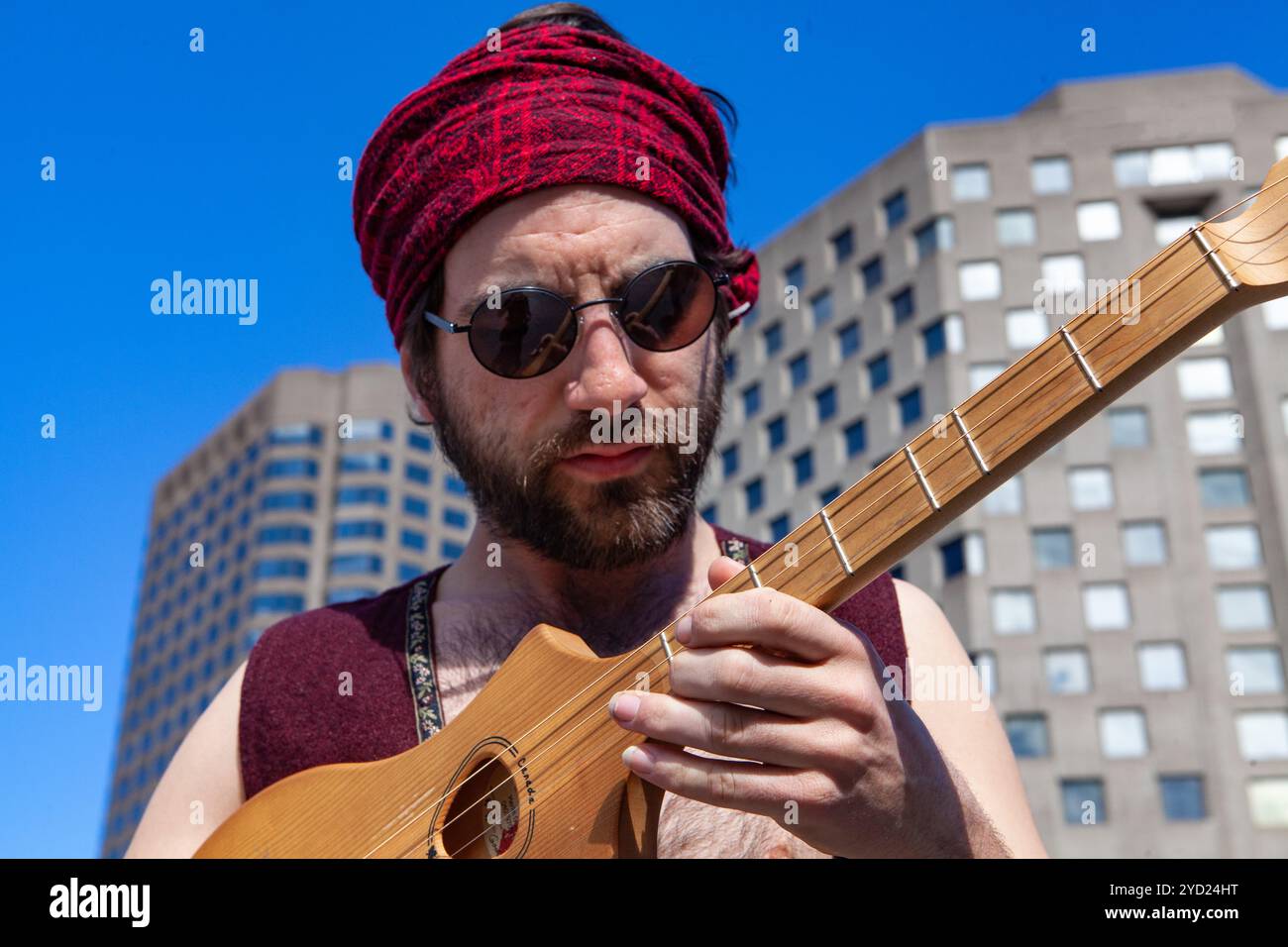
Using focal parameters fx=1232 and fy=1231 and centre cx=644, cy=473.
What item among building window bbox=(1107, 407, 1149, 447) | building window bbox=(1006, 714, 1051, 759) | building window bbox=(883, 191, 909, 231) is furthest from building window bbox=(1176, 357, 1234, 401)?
building window bbox=(1006, 714, 1051, 759)

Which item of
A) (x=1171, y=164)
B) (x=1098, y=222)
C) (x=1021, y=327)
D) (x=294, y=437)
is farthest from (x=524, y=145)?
(x=294, y=437)

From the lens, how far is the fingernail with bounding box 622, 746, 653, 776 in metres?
2.12

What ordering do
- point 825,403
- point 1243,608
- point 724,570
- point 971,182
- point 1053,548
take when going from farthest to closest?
1. point 825,403
2. point 971,182
3. point 1053,548
4. point 1243,608
5. point 724,570

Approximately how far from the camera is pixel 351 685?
297 centimetres

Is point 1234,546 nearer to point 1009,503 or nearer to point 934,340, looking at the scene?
point 1009,503

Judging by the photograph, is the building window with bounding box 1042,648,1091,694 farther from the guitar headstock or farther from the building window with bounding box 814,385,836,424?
the guitar headstock

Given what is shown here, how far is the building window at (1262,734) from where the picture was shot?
57.6 m

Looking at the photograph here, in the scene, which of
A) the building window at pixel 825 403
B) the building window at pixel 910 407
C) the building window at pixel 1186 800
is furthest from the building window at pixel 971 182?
the building window at pixel 1186 800

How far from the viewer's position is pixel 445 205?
296 centimetres

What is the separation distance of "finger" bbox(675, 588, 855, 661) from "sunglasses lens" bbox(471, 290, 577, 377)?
0.95 meters

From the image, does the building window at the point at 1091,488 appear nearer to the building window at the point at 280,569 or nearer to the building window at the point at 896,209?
the building window at the point at 896,209

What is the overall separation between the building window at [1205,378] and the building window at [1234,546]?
271 inches

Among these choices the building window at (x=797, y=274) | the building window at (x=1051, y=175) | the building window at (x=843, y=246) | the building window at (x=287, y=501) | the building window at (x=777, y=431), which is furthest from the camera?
the building window at (x=287, y=501)

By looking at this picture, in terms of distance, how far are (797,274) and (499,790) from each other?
7570cm
